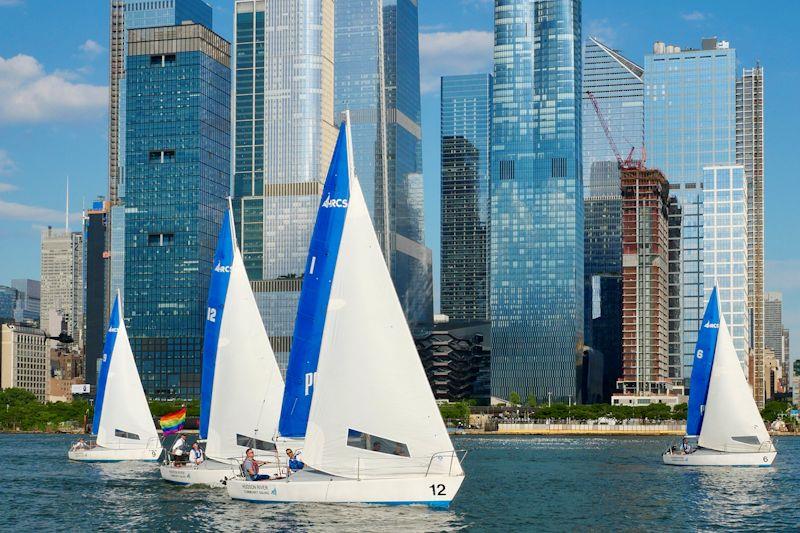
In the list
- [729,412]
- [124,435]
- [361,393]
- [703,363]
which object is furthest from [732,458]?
[361,393]

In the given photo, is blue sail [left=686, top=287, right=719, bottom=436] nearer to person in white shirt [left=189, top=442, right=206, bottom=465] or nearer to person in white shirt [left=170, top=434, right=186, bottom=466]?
person in white shirt [left=170, top=434, right=186, bottom=466]

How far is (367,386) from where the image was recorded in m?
63.0

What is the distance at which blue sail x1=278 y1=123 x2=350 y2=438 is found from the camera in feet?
212

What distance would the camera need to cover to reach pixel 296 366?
6512 cm

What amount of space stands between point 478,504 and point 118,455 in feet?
156

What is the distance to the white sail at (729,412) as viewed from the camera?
365 feet

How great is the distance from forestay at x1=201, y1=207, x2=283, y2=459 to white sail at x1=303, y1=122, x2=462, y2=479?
15.5 metres

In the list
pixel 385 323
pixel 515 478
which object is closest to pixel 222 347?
pixel 385 323

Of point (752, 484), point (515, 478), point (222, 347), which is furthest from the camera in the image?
point (515, 478)

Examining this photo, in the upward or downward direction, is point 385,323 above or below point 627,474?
above

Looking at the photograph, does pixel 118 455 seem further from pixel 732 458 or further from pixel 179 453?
pixel 732 458

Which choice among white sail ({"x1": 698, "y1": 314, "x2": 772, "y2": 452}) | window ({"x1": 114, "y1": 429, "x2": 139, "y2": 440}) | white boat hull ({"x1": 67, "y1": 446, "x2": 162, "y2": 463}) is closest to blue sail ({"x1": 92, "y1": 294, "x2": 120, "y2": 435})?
window ({"x1": 114, "y1": 429, "x2": 139, "y2": 440})

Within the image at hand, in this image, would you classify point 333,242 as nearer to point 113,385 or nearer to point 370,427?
point 370,427

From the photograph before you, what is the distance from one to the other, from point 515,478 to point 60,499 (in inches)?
1568
